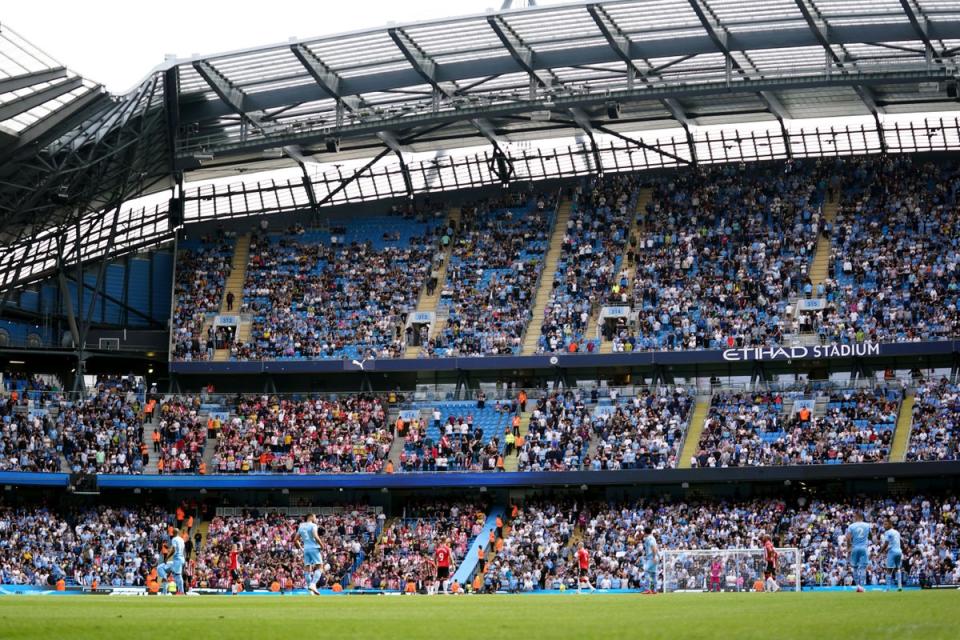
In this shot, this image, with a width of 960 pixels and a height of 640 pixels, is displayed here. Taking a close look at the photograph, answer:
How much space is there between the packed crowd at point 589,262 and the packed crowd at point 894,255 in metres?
10.1

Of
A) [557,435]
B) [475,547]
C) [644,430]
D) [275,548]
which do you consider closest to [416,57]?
[557,435]

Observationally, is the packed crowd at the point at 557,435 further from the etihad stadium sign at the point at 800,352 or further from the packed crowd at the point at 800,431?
the etihad stadium sign at the point at 800,352

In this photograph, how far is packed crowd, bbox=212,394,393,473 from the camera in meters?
54.2

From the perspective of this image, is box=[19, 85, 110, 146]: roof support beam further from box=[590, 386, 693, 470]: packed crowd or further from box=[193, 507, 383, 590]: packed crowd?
box=[590, 386, 693, 470]: packed crowd

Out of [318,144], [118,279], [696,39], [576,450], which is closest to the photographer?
[696,39]

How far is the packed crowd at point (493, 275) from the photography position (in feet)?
195

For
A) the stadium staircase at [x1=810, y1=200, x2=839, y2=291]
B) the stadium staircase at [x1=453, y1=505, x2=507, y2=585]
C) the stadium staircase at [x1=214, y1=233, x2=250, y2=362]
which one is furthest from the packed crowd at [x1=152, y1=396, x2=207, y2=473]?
the stadium staircase at [x1=810, y1=200, x2=839, y2=291]

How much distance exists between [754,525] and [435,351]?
18.9 meters

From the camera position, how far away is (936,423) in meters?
48.1

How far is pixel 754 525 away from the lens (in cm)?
4653

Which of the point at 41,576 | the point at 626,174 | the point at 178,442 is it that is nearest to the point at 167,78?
the point at 178,442

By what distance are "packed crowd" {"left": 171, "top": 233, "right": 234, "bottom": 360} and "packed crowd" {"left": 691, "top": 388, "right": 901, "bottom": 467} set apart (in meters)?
26.2

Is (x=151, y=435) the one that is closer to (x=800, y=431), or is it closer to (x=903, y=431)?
(x=800, y=431)

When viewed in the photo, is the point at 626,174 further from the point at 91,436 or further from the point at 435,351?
the point at 91,436
